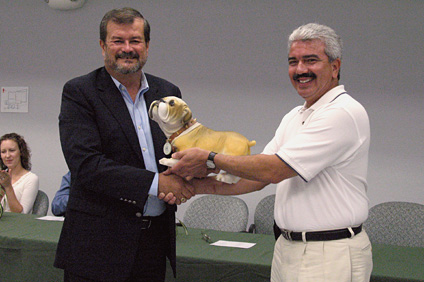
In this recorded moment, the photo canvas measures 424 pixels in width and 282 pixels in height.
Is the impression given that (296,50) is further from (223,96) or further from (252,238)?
(223,96)

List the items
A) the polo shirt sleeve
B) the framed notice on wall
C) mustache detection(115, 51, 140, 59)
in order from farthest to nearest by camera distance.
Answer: the framed notice on wall → mustache detection(115, 51, 140, 59) → the polo shirt sleeve

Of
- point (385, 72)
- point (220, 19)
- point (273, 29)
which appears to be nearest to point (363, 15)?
point (385, 72)

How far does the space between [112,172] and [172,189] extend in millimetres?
269

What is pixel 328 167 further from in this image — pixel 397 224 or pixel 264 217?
pixel 264 217

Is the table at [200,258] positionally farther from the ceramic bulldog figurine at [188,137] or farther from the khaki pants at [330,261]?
the ceramic bulldog figurine at [188,137]

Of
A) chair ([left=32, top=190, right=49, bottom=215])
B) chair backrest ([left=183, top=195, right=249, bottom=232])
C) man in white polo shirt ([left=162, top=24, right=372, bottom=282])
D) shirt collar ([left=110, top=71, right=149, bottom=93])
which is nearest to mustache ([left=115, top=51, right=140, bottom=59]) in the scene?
shirt collar ([left=110, top=71, right=149, bottom=93])

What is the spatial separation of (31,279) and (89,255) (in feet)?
4.65

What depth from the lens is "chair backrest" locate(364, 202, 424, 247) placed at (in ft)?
11.8

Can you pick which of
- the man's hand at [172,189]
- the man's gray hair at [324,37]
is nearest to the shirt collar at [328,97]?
the man's gray hair at [324,37]

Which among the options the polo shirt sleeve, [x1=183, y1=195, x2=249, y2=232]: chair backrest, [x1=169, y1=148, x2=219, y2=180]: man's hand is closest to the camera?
the polo shirt sleeve

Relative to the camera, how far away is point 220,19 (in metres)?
5.05

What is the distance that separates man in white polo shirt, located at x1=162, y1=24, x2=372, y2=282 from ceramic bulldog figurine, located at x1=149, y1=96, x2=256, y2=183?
0.06 metres

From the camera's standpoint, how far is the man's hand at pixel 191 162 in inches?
75.4

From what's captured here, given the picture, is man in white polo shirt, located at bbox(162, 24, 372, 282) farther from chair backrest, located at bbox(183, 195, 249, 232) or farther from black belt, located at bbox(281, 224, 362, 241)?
chair backrest, located at bbox(183, 195, 249, 232)
